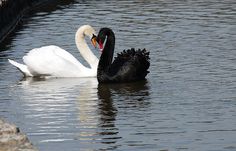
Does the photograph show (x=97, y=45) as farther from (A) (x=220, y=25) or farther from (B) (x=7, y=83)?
(A) (x=220, y=25)

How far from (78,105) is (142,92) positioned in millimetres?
1392

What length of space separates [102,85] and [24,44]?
440 centimetres

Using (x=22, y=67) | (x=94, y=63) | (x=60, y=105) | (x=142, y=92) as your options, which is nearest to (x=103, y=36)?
(x=94, y=63)

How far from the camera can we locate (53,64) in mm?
14961

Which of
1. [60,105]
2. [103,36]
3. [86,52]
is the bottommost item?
[60,105]

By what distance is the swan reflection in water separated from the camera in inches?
405

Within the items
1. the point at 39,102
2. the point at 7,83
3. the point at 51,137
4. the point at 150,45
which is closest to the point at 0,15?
the point at 150,45

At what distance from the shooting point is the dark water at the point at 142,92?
32.8ft

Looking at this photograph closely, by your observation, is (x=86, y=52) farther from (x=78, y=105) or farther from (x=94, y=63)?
(x=78, y=105)

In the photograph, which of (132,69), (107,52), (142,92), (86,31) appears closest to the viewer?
(142,92)

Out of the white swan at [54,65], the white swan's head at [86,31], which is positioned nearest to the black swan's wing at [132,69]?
the white swan at [54,65]

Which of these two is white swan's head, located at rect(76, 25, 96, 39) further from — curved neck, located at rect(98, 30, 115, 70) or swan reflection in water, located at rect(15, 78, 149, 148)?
swan reflection in water, located at rect(15, 78, 149, 148)

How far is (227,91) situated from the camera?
12.8 meters

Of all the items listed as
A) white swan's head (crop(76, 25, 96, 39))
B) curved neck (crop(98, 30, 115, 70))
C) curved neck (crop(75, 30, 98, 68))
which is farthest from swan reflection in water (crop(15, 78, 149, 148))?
white swan's head (crop(76, 25, 96, 39))
